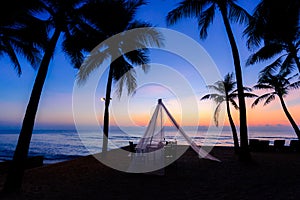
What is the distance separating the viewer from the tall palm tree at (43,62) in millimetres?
6012

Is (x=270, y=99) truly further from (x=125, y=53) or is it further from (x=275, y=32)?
(x=125, y=53)

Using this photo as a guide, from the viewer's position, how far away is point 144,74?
13422 mm

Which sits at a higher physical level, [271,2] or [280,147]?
[271,2]

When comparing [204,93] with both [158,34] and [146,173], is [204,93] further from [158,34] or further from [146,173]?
[146,173]

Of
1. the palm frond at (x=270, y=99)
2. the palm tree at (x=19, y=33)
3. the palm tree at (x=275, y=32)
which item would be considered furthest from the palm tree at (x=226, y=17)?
the palm frond at (x=270, y=99)

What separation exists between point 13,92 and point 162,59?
46.3 feet

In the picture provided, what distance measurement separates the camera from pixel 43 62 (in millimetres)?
6449

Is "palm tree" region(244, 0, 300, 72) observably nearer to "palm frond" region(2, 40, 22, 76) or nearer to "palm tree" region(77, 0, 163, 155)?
"palm tree" region(77, 0, 163, 155)

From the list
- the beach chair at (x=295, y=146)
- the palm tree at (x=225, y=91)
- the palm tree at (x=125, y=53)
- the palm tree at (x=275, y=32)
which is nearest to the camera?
the palm tree at (x=275, y=32)

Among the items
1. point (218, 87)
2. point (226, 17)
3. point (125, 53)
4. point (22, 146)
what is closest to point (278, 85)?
point (218, 87)

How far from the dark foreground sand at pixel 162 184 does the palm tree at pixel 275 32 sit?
6.09 metres

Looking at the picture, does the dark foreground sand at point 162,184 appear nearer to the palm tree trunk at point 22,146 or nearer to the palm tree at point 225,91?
the palm tree trunk at point 22,146

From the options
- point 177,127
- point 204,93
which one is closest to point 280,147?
point 204,93

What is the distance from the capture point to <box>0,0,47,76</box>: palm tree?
6.39 metres
